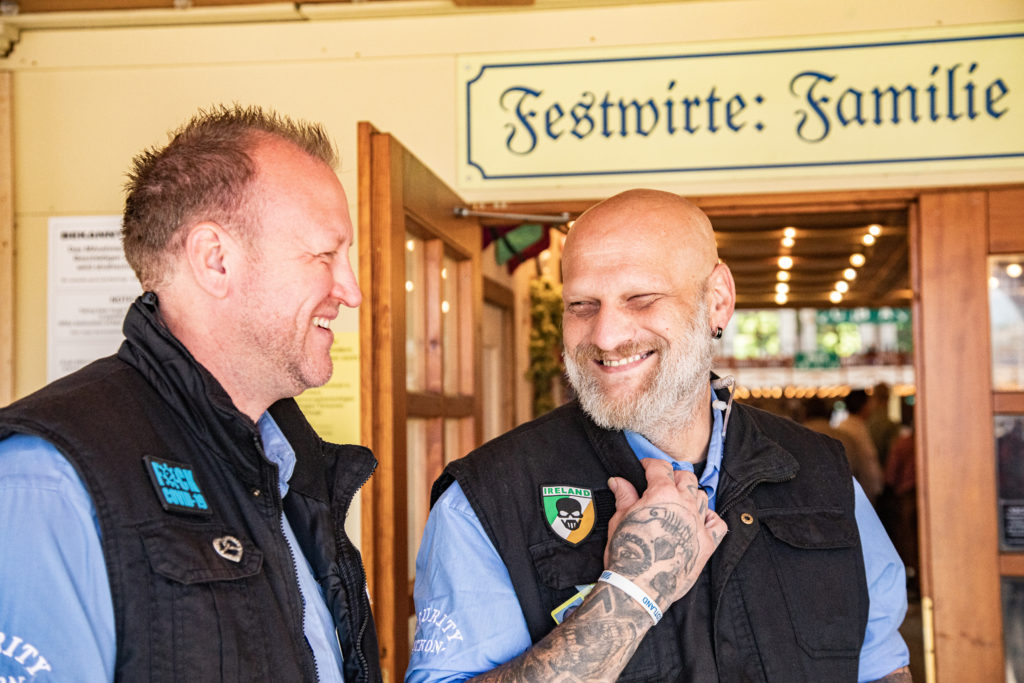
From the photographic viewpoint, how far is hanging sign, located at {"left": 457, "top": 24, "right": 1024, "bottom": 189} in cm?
325

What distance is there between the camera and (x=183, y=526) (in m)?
1.21

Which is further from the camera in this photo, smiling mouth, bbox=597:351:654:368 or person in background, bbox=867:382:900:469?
person in background, bbox=867:382:900:469

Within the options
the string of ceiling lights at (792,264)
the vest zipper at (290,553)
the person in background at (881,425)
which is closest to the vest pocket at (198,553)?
the vest zipper at (290,553)

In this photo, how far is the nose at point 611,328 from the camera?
1.72 meters

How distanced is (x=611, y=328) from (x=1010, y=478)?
2.10m

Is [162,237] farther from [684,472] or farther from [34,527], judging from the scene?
[684,472]

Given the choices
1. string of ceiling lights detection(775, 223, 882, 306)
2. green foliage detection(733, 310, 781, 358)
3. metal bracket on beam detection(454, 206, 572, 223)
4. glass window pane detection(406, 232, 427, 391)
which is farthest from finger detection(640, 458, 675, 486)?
green foliage detection(733, 310, 781, 358)

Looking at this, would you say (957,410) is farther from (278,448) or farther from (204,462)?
(204,462)

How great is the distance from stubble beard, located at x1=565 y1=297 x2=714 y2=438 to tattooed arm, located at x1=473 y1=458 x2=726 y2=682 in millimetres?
208

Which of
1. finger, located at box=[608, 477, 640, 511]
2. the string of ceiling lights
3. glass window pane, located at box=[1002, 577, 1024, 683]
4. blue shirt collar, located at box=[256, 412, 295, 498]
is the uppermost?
the string of ceiling lights

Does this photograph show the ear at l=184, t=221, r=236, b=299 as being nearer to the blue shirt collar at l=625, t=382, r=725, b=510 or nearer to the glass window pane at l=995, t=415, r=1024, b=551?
the blue shirt collar at l=625, t=382, r=725, b=510

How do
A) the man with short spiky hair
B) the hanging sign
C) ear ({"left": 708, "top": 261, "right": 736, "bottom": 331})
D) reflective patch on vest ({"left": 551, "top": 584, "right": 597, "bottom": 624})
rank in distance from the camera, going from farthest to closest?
the hanging sign → ear ({"left": 708, "top": 261, "right": 736, "bottom": 331}) → reflective patch on vest ({"left": 551, "top": 584, "right": 597, "bottom": 624}) → the man with short spiky hair

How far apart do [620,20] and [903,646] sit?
91.2 inches

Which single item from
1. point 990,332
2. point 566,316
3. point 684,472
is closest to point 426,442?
point 566,316
